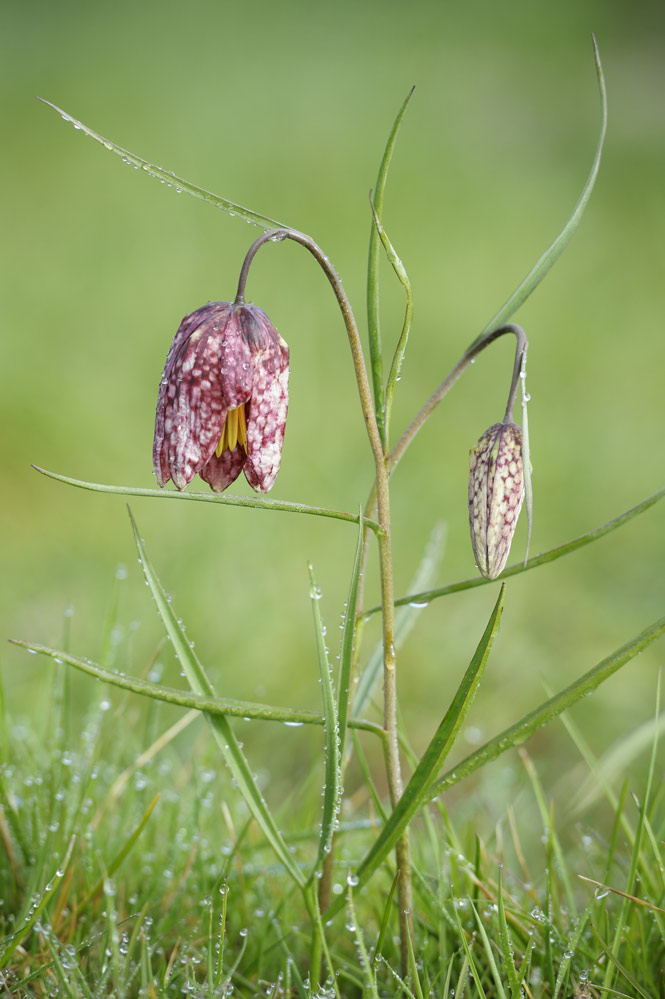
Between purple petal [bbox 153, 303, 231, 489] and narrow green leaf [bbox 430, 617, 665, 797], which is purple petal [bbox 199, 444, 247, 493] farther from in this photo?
narrow green leaf [bbox 430, 617, 665, 797]

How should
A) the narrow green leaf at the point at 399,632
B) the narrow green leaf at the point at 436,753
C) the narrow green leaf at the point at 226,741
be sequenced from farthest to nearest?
the narrow green leaf at the point at 399,632 < the narrow green leaf at the point at 226,741 < the narrow green leaf at the point at 436,753

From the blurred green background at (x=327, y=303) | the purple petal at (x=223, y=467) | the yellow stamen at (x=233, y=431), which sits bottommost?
the purple petal at (x=223, y=467)

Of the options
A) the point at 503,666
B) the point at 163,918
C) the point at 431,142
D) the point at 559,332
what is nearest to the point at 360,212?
the point at 559,332

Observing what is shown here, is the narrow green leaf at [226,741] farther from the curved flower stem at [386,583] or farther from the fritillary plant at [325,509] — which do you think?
the curved flower stem at [386,583]

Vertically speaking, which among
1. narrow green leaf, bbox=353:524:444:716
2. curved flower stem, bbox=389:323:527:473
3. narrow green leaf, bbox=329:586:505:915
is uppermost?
curved flower stem, bbox=389:323:527:473

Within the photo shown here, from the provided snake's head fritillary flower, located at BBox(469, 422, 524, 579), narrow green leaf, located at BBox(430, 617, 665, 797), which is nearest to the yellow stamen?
snake's head fritillary flower, located at BBox(469, 422, 524, 579)

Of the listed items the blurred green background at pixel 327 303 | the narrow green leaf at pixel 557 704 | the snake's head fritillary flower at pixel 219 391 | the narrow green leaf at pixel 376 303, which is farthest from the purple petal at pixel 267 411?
the blurred green background at pixel 327 303

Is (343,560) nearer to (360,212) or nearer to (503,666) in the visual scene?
(503,666)

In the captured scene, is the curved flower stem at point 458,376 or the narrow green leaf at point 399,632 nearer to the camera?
the curved flower stem at point 458,376
